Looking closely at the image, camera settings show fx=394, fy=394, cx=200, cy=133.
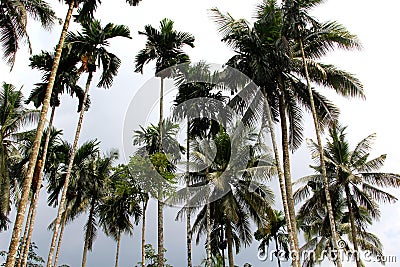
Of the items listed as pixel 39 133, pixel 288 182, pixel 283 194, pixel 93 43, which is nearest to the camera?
pixel 39 133

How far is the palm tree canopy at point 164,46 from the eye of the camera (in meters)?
21.6

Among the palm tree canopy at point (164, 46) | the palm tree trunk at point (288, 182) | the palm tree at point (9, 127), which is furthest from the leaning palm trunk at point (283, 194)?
the palm tree at point (9, 127)

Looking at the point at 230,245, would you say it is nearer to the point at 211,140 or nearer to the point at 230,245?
the point at 230,245

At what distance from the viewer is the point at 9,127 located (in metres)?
20.9

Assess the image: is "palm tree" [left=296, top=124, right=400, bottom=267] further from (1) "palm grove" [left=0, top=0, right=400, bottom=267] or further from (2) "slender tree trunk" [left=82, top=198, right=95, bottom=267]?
(2) "slender tree trunk" [left=82, top=198, right=95, bottom=267]

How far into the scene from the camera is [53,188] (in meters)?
25.6

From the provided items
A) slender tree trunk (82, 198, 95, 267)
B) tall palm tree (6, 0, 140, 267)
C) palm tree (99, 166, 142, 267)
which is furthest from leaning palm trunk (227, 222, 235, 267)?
tall palm tree (6, 0, 140, 267)

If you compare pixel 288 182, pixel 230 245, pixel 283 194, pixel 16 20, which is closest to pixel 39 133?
pixel 16 20

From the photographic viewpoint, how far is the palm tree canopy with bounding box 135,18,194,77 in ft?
70.9

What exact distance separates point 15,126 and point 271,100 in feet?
45.2

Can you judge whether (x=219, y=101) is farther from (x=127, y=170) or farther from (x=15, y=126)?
(x=15, y=126)

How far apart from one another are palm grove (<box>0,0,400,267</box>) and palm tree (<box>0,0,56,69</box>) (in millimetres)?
38

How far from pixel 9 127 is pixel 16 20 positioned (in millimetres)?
8050

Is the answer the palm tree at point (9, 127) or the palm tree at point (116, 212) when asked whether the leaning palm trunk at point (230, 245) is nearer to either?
the palm tree at point (116, 212)
